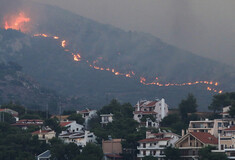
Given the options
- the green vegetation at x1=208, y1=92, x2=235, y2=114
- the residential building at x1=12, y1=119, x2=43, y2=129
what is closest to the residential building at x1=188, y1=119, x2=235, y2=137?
the green vegetation at x1=208, y1=92, x2=235, y2=114

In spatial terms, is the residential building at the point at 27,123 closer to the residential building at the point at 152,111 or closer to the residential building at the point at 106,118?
the residential building at the point at 106,118

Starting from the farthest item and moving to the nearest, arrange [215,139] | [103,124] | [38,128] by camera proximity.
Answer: [103,124] → [38,128] → [215,139]

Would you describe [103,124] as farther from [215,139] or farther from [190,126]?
[215,139]

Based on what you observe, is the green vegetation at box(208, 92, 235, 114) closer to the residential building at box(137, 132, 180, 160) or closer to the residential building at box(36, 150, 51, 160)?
the residential building at box(137, 132, 180, 160)

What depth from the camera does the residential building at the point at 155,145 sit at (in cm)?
12762

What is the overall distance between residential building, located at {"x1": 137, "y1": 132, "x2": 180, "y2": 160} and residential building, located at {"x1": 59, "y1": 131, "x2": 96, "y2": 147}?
40.1 ft

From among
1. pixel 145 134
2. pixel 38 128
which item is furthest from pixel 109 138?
pixel 38 128

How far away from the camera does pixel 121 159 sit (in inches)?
5192

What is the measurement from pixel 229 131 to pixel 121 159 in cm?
1853

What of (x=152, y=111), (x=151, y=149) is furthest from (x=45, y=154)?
(x=152, y=111)

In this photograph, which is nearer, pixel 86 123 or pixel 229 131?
pixel 229 131

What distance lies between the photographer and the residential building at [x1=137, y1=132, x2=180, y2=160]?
419 feet

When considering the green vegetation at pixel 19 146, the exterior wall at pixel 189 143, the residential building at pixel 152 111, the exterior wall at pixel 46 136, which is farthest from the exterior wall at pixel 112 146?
the residential building at pixel 152 111

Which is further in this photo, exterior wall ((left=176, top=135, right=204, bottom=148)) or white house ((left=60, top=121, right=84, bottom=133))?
white house ((left=60, top=121, right=84, bottom=133))
